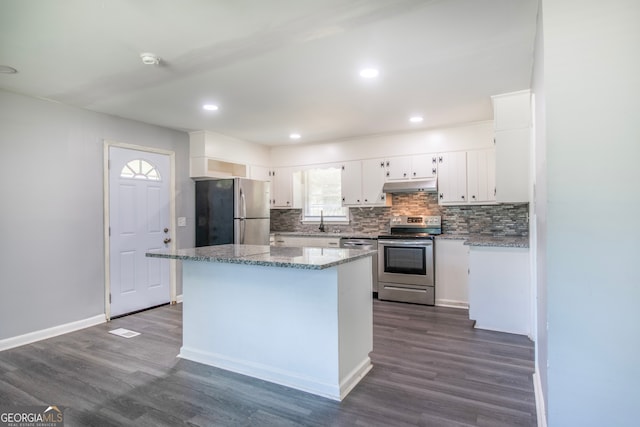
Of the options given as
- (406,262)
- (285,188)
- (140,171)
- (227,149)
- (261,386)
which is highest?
(227,149)

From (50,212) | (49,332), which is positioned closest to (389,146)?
(50,212)

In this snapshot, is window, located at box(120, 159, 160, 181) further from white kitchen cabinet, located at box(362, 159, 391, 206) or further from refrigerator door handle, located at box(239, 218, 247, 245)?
white kitchen cabinet, located at box(362, 159, 391, 206)

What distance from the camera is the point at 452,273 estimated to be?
4.51 metres

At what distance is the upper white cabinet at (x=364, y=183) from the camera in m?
5.17

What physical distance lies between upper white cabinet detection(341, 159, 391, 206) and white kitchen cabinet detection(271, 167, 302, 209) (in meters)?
1.00

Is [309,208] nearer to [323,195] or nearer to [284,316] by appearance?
[323,195]

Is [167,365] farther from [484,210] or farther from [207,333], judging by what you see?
Answer: [484,210]

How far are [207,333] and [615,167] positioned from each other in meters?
2.84

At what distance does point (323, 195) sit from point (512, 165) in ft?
10.4

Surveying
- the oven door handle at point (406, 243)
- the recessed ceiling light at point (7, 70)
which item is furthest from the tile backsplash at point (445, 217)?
the recessed ceiling light at point (7, 70)

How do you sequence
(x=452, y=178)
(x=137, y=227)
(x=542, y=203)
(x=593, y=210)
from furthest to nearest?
1. (x=452, y=178)
2. (x=137, y=227)
3. (x=542, y=203)
4. (x=593, y=210)

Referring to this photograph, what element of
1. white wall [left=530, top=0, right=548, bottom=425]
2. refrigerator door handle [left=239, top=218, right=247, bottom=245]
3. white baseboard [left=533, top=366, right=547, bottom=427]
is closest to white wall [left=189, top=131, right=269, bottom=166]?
refrigerator door handle [left=239, top=218, right=247, bottom=245]

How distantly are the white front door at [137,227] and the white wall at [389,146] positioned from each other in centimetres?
207

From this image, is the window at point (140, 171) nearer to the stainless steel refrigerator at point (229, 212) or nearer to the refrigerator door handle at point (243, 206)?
the stainless steel refrigerator at point (229, 212)
